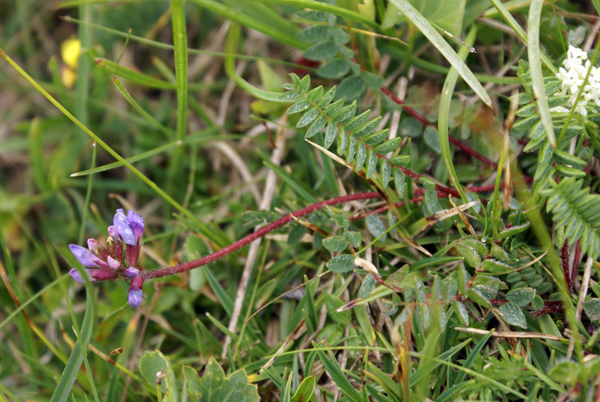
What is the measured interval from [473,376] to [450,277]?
39cm

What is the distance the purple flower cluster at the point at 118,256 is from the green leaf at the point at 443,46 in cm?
138

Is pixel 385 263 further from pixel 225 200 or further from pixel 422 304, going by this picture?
pixel 225 200

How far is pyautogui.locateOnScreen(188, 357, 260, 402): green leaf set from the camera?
173 centimetres

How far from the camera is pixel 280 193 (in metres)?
2.36

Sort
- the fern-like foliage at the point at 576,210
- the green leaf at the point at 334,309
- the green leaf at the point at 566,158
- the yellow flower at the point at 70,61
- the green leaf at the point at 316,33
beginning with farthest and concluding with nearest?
the yellow flower at the point at 70,61
the green leaf at the point at 316,33
the green leaf at the point at 334,309
the green leaf at the point at 566,158
the fern-like foliage at the point at 576,210

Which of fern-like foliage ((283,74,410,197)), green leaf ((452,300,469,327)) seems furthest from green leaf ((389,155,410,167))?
green leaf ((452,300,469,327))

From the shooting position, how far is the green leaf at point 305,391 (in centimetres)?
169

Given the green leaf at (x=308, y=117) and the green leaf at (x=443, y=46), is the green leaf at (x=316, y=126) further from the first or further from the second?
the green leaf at (x=443, y=46)

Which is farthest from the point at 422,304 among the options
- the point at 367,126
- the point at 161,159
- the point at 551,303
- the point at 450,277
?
the point at 161,159

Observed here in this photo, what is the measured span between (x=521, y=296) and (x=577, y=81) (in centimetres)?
84


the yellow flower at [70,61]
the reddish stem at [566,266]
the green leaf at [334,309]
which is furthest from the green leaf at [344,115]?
the yellow flower at [70,61]

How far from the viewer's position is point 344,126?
166 cm

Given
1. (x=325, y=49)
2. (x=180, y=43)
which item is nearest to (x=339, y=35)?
(x=325, y=49)

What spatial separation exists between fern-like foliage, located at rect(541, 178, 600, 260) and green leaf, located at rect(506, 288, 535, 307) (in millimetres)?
252
